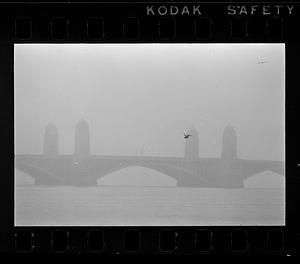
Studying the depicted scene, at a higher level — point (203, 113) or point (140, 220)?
point (203, 113)

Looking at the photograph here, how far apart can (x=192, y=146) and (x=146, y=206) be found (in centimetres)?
75

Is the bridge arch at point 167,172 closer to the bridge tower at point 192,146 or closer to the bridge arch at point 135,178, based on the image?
the bridge arch at point 135,178

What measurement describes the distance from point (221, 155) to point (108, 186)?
1.16 m

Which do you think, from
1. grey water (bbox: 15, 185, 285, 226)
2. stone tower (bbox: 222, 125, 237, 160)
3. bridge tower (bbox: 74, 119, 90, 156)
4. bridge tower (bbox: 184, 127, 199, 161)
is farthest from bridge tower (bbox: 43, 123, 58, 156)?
stone tower (bbox: 222, 125, 237, 160)

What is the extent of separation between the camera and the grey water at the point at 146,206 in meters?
5.81
